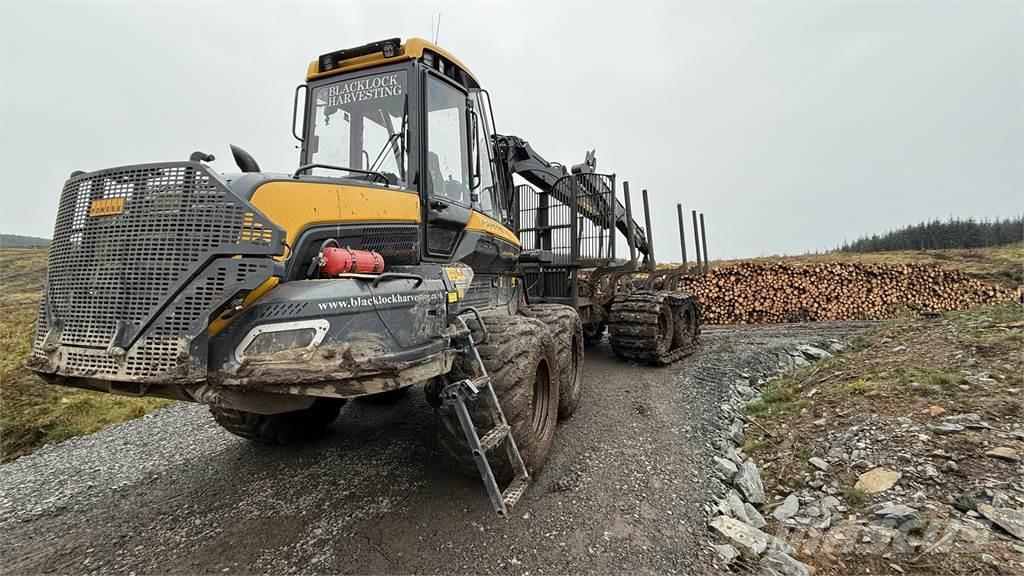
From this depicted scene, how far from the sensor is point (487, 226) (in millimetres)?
4148

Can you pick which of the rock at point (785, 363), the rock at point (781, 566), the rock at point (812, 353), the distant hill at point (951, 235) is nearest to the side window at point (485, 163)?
the rock at point (781, 566)

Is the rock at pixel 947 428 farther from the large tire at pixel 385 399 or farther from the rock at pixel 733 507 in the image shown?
the large tire at pixel 385 399

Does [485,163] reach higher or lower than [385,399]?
higher

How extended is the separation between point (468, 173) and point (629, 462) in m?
2.58

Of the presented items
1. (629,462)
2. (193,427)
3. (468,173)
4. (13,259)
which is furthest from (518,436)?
(13,259)

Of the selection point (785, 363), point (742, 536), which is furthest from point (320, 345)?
point (785, 363)

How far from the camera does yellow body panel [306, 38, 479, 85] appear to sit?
11.6 feet

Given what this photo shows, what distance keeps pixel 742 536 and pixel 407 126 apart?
3.34 metres

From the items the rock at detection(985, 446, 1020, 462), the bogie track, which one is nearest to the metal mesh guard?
the rock at detection(985, 446, 1020, 462)

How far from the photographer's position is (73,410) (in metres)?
6.43

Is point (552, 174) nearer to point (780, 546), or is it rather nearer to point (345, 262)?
point (345, 262)

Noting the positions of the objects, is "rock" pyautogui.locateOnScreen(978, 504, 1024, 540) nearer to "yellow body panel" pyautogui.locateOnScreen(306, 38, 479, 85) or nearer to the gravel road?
the gravel road

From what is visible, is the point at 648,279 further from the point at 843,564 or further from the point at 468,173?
the point at 843,564

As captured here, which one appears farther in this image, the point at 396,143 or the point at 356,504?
the point at 396,143
